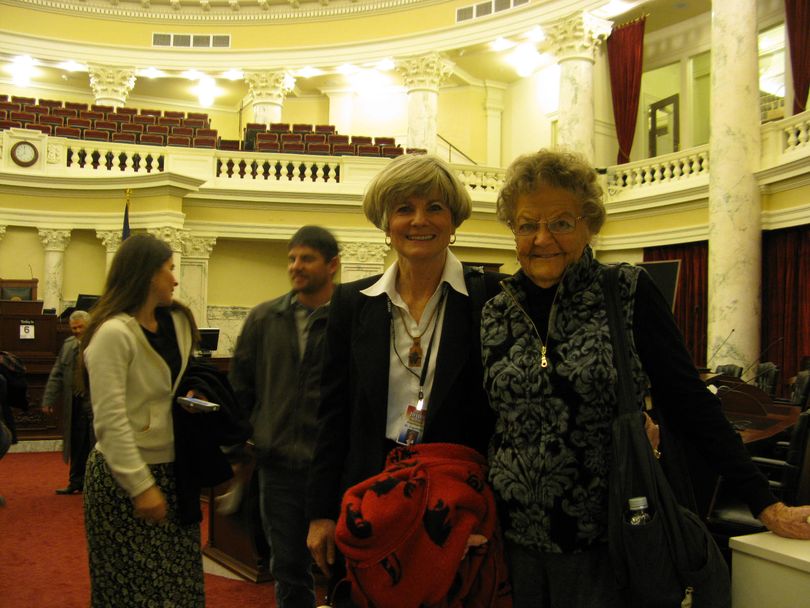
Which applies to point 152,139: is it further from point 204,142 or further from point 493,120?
point 493,120

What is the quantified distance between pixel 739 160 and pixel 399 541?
8.50 m

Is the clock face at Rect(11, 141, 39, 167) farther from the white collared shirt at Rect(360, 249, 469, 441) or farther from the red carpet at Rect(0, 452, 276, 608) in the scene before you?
the white collared shirt at Rect(360, 249, 469, 441)

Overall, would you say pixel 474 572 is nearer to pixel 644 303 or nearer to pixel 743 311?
pixel 644 303

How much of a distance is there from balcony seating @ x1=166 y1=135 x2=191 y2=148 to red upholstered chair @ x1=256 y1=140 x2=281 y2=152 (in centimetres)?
112

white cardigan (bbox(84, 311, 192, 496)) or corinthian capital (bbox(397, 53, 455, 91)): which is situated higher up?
corinthian capital (bbox(397, 53, 455, 91))

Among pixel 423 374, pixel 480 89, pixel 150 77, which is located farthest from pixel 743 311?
pixel 150 77

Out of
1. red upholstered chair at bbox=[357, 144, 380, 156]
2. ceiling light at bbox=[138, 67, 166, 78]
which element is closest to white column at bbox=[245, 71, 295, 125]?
ceiling light at bbox=[138, 67, 166, 78]

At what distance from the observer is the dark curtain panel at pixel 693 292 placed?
9.95m

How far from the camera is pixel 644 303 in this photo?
49.0 inches

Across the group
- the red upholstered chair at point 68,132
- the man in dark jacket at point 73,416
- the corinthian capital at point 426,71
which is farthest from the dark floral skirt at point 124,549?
the corinthian capital at point 426,71

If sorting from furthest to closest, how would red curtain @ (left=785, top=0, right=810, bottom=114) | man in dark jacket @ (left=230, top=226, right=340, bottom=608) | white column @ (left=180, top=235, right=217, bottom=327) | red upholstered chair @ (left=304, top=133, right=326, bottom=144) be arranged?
red upholstered chair @ (left=304, top=133, right=326, bottom=144), white column @ (left=180, top=235, right=217, bottom=327), red curtain @ (left=785, top=0, right=810, bottom=114), man in dark jacket @ (left=230, top=226, right=340, bottom=608)

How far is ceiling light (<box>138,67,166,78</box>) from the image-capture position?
50.3 feet

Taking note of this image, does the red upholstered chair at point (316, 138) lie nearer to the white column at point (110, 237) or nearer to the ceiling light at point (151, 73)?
the white column at point (110, 237)

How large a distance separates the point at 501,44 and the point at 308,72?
428 centimetres
